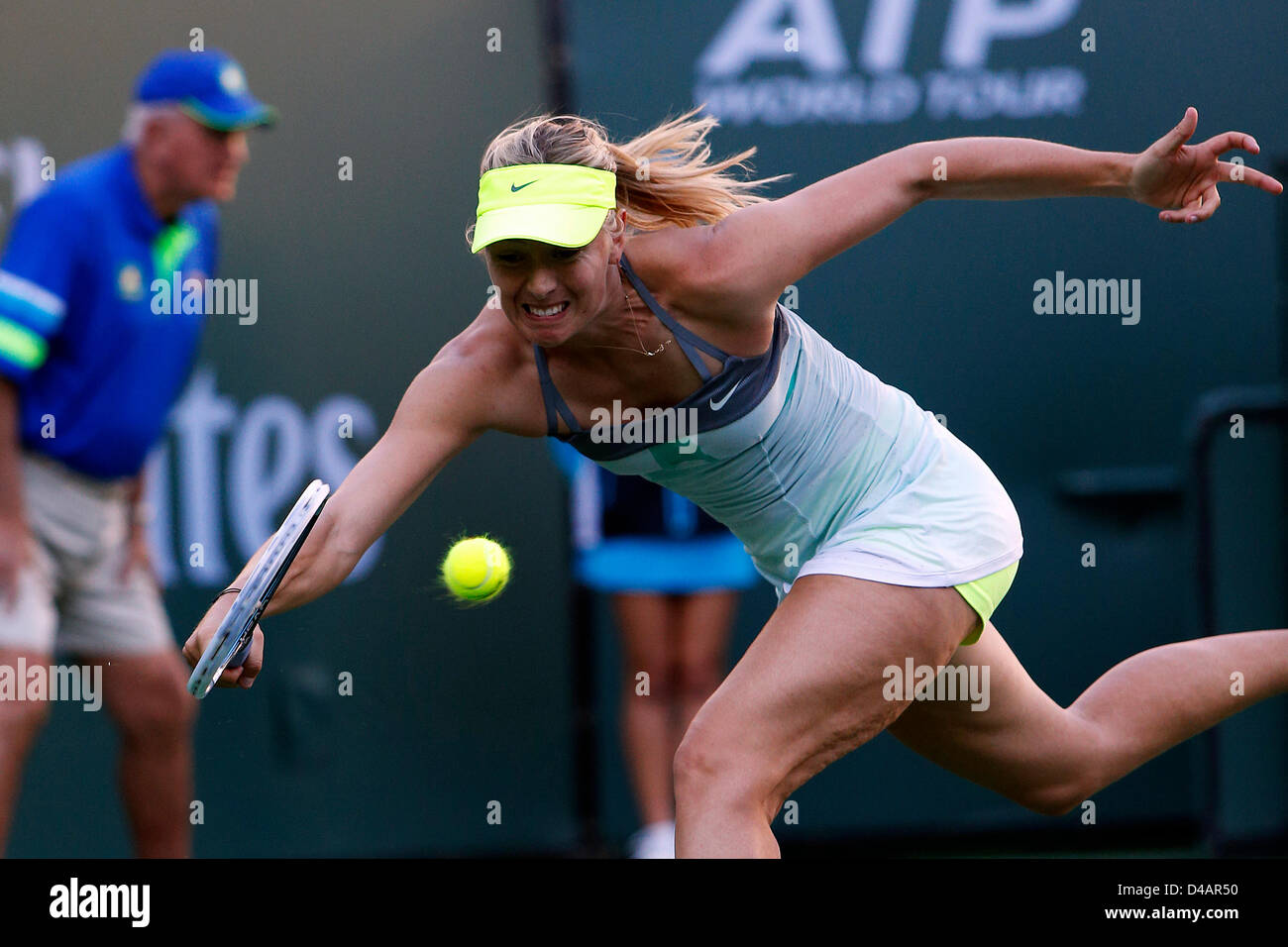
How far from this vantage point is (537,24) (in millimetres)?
4121

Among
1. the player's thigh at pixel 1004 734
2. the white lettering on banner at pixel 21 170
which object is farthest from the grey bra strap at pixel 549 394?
the white lettering on banner at pixel 21 170

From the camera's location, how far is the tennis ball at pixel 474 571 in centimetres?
267

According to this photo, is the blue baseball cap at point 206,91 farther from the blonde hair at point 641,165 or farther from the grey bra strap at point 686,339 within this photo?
the grey bra strap at point 686,339

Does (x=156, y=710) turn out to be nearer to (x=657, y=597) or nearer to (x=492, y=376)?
(x=657, y=597)

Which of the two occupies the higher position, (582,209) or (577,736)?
(582,209)

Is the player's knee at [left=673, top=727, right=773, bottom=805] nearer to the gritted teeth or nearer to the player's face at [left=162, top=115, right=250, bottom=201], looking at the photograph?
the gritted teeth

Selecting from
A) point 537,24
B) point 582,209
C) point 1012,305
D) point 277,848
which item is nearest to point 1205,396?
point 1012,305

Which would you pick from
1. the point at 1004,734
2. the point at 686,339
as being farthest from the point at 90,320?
the point at 1004,734

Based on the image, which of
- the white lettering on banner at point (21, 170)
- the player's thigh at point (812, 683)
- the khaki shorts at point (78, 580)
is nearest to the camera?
the player's thigh at point (812, 683)

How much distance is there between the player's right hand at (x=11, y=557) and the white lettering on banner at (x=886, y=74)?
193cm

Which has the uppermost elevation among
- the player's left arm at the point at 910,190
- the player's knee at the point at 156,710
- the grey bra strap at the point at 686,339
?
the player's left arm at the point at 910,190

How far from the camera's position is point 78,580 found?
3.86m
